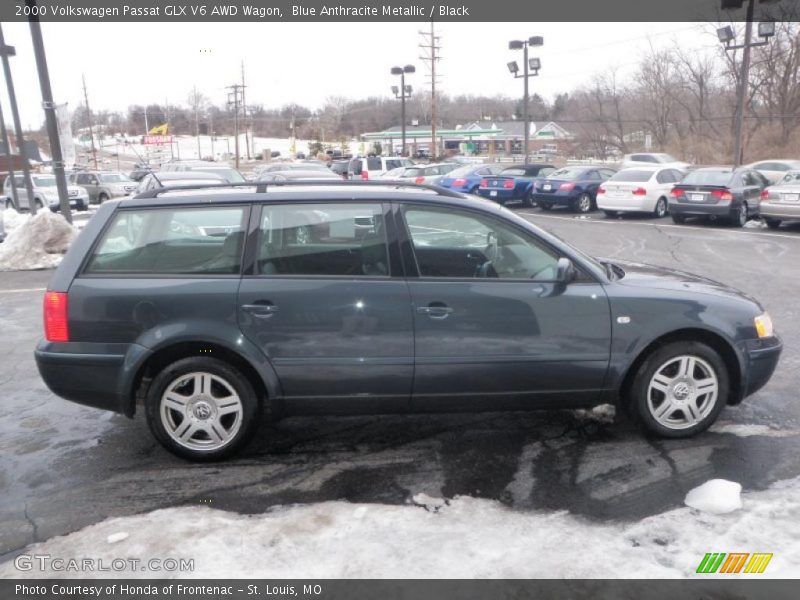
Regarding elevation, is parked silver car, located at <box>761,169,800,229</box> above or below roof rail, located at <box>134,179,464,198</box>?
below

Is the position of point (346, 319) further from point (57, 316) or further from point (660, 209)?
point (660, 209)

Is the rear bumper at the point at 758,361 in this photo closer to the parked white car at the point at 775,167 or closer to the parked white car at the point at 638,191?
the parked white car at the point at 638,191

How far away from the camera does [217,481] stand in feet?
12.8

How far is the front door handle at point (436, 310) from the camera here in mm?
3975

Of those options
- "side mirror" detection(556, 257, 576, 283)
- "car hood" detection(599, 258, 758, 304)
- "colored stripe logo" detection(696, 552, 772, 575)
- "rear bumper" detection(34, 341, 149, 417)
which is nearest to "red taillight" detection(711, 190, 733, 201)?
"car hood" detection(599, 258, 758, 304)

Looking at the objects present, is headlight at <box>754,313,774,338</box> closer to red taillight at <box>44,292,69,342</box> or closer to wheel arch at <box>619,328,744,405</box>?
wheel arch at <box>619,328,744,405</box>

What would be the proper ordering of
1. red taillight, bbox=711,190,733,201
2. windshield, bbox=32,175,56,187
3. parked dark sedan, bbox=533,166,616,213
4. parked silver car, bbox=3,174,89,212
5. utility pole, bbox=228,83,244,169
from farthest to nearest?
1. utility pole, bbox=228,83,244,169
2. windshield, bbox=32,175,56,187
3. parked silver car, bbox=3,174,89,212
4. parked dark sedan, bbox=533,166,616,213
5. red taillight, bbox=711,190,733,201

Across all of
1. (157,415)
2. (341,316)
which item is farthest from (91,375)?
(341,316)

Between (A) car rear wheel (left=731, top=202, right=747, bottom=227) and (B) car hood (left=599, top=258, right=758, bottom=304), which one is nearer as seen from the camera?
(B) car hood (left=599, top=258, right=758, bottom=304)

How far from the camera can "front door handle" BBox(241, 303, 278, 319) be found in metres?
3.92

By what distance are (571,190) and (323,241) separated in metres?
17.7

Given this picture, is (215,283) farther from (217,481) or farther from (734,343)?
(734,343)

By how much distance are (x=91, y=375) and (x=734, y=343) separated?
12.9 feet

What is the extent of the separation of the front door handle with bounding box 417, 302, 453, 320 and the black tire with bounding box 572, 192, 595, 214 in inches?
699
